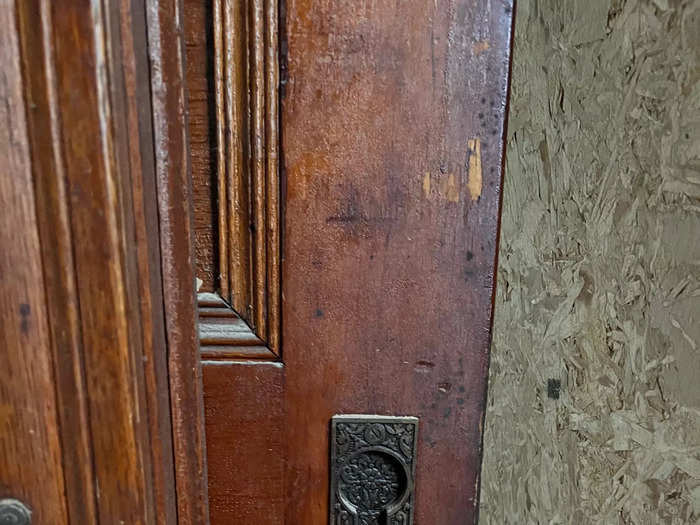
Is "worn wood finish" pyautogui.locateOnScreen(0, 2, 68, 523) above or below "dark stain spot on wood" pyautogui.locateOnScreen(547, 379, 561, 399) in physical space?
above

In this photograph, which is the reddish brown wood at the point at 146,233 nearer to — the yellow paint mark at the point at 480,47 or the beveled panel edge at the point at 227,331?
the beveled panel edge at the point at 227,331

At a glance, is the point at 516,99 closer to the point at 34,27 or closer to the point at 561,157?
the point at 561,157

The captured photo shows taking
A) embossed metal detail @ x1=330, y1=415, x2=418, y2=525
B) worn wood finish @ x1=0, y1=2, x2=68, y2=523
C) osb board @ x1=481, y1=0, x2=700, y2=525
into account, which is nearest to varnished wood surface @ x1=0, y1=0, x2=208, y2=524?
worn wood finish @ x1=0, y1=2, x2=68, y2=523

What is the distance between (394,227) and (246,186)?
11 cm

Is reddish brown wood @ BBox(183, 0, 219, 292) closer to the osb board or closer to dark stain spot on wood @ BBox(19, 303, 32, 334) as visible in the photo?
dark stain spot on wood @ BBox(19, 303, 32, 334)

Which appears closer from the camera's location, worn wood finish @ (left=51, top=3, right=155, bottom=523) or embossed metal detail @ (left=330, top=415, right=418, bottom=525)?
worn wood finish @ (left=51, top=3, right=155, bottom=523)

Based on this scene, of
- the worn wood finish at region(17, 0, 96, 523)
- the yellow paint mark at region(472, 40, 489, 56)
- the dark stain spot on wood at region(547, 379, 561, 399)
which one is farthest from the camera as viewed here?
the dark stain spot on wood at region(547, 379, 561, 399)

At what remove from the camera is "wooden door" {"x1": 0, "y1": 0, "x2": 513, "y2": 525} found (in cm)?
28

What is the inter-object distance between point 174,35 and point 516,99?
1.37ft

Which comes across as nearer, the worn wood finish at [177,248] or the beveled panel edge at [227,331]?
the worn wood finish at [177,248]

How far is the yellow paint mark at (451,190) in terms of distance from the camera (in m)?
0.39

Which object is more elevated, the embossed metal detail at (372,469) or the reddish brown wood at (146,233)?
the reddish brown wood at (146,233)

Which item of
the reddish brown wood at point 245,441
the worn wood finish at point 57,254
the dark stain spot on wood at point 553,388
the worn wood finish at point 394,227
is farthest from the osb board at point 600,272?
the worn wood finish at point 57,254

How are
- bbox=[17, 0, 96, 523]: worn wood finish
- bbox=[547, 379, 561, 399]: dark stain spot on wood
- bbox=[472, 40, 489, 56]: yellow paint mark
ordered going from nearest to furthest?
bbox=[17, 0, 96, 523]: worn wood finish → bbox=[472, 40, 489, 56]: yellow paint mark → bbox=[547, 379, 561, 399]: dark stain spot on wood
